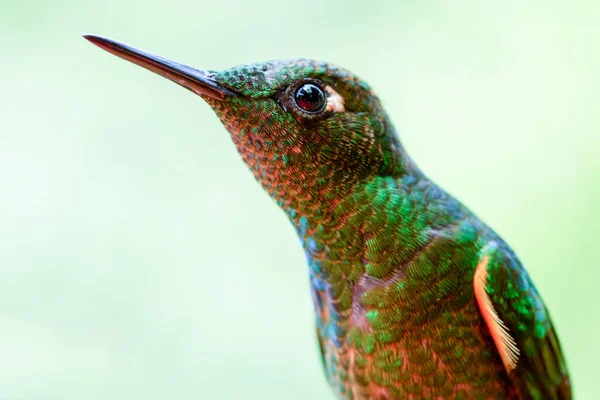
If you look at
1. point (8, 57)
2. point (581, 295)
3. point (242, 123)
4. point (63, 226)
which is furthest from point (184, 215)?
point (581, 295)

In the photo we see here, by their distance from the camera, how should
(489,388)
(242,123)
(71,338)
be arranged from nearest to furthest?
(242,123), (489,388), (71,338)

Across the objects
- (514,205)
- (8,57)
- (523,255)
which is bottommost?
(523,255)

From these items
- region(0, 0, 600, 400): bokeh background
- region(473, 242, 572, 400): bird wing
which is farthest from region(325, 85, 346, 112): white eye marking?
region(0, 0, 600, 400): bokeh background

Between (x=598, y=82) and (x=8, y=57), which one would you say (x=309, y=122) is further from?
(x=598, y=82)

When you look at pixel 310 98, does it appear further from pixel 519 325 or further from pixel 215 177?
pixel 215 177

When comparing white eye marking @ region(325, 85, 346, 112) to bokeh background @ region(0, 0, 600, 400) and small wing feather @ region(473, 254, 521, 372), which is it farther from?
bokeh background @ region(0, 0, 600, 400)

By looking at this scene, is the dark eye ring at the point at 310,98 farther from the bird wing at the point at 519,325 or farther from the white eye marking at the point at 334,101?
the bird wing at the point at 519,325
